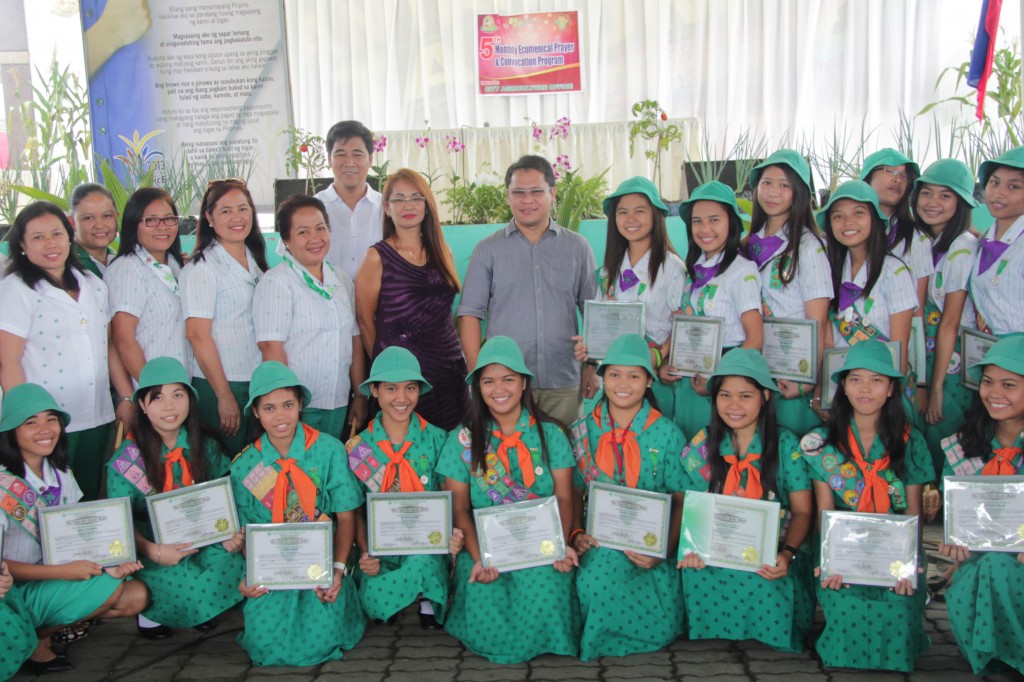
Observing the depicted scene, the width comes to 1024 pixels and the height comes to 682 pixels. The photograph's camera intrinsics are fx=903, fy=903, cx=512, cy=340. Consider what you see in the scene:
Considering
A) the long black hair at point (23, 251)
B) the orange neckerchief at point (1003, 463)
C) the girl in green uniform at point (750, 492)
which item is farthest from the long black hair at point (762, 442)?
the long black hair at point (23, 251)

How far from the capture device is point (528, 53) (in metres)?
9.90

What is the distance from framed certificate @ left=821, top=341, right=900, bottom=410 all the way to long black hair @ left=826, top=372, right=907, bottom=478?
0.17m

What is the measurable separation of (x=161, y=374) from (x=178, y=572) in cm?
73

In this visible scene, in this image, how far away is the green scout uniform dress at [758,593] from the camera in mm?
3055

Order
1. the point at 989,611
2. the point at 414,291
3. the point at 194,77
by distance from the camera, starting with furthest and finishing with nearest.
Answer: the point at 194,77 → the point at 414,291 → the point at 989,611

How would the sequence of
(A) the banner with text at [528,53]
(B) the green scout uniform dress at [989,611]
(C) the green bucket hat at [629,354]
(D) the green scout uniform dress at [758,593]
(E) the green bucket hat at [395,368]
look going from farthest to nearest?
(A) the banner with text at [528,53]
(E) the green bucket hat at [395,368]
(C) the green bucket hat at [629,354]
(D) the green scout uniform dress at [758,593]
(B) the green scout uniform dress at [989,611]

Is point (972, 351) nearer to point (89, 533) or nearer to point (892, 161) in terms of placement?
point (892, 161)

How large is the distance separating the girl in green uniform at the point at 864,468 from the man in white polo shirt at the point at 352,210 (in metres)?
2.37

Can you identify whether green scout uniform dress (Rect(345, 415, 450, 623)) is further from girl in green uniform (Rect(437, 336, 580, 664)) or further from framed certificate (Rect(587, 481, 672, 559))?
framed certificate (Rect(587, 481, 672, 559))

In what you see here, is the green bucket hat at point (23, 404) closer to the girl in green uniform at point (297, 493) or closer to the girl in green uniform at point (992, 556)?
the girl in green uniform at point (297, 493)

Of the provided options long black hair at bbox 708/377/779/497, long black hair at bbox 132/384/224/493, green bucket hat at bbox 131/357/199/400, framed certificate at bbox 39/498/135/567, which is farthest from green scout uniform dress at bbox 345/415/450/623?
long black hair at bbox 708/377/779/497

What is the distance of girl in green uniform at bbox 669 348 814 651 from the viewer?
3.06 meters

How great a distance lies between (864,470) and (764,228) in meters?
1.05

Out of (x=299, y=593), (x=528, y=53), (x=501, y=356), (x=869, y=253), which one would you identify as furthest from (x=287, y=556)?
(x=528, y=53)
